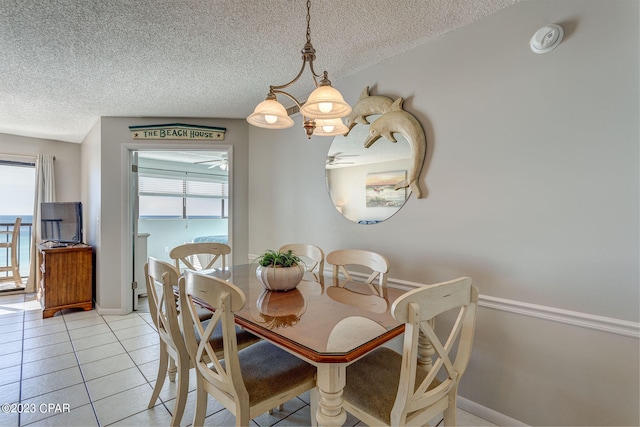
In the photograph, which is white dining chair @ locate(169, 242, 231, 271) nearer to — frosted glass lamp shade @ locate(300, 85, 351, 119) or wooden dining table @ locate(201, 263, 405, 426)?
wooden dining table @ locate(201, 263, 405, 426)

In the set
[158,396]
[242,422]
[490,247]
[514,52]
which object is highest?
[514,52]

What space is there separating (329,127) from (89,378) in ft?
8.32

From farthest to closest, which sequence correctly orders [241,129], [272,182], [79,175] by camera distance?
[79,175] < [241,129] < [272,182]

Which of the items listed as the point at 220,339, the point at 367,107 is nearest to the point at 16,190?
the point at 220,339

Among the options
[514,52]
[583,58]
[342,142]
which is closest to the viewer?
[583,58]

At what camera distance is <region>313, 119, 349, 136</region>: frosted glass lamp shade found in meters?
1.91

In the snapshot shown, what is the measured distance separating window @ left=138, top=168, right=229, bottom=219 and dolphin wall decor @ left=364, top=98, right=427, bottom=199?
3.43 m

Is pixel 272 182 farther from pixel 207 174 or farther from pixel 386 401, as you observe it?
pixel 207 174

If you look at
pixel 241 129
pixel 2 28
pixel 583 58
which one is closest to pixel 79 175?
pixel 241 129

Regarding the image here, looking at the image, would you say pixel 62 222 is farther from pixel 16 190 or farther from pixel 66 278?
pixel 16 190

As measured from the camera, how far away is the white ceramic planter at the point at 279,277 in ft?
5.74

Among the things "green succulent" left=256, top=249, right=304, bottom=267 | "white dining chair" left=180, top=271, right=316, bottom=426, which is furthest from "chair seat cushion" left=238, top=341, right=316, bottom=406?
"green succulent" left=256, top=249, right=304, bottom=267

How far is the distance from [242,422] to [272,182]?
251 cm

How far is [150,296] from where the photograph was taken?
1.75 meters
